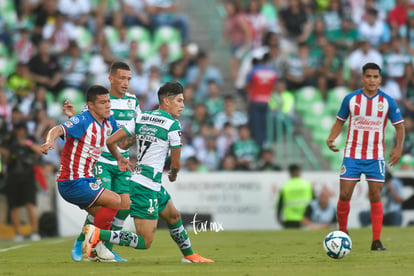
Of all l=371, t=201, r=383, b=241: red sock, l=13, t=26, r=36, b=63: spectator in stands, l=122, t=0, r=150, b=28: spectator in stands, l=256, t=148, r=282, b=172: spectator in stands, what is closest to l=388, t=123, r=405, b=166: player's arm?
l=371, t=201, r=383, b=241: red sock

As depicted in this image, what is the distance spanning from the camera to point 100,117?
11.4 metres

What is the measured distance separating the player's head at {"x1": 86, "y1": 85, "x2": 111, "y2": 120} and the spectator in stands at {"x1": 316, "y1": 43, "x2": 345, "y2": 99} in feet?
42.9

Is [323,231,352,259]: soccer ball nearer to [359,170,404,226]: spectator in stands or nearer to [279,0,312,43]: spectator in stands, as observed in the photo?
[359,170,404,226]: spectator in stands

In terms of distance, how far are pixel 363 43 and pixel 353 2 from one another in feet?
8.38

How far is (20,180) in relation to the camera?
19.4m

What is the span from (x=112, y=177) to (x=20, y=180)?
24.9ft

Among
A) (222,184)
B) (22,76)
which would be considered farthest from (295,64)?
(22,76)

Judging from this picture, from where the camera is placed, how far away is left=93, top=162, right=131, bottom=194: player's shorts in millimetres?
12039

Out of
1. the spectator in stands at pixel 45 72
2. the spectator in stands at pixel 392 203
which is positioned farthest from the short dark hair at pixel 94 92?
the spectator in stands at pixel 45 72

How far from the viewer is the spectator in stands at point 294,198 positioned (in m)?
20.3

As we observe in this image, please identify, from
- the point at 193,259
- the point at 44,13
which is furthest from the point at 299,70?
the point at 193,259

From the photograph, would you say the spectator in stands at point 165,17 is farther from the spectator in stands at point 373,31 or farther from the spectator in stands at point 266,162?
the spectator in stands at point 266,162

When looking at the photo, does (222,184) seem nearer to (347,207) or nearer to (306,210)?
(306,210)

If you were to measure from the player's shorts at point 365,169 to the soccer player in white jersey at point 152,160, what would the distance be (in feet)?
10.6
